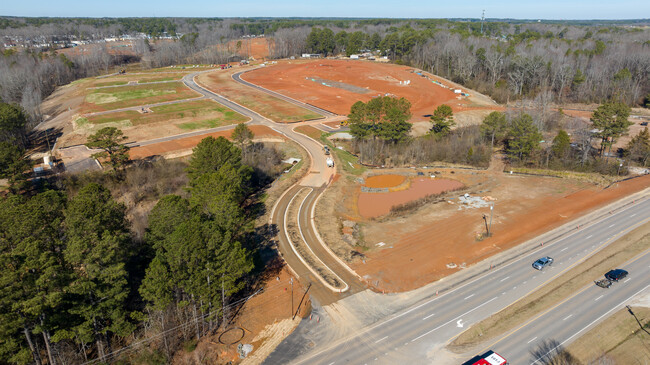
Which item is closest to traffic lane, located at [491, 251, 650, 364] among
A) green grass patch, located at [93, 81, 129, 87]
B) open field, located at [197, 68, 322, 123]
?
open field, located at [197, 68, 322, 123]

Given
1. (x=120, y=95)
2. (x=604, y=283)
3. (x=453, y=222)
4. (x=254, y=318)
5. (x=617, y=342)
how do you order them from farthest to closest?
(x=120, y=95) < (x=453, y=222) < (x=604, y=283) < (x=254, y=318) < (x=617, y=342)

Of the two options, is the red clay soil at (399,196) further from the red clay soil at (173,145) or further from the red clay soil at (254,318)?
the red clay soil at (173,145)

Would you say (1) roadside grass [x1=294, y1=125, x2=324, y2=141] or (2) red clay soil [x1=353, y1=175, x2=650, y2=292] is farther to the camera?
(1) roadside grass [x1=294, y1=125, x2=324, y2=141]

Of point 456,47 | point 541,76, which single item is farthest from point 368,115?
point 456,47

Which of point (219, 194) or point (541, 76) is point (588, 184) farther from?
point (541, 76)

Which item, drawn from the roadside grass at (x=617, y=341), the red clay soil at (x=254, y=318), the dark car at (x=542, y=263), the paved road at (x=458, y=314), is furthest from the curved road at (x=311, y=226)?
the roadside grass at (x=617, y=341)

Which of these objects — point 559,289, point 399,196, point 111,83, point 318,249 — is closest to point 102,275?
point 318,249

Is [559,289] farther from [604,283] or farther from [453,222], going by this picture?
[453,222]

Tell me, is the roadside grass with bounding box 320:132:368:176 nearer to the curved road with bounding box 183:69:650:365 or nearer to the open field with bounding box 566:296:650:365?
the curved road with bounding box 183:69:650:365
